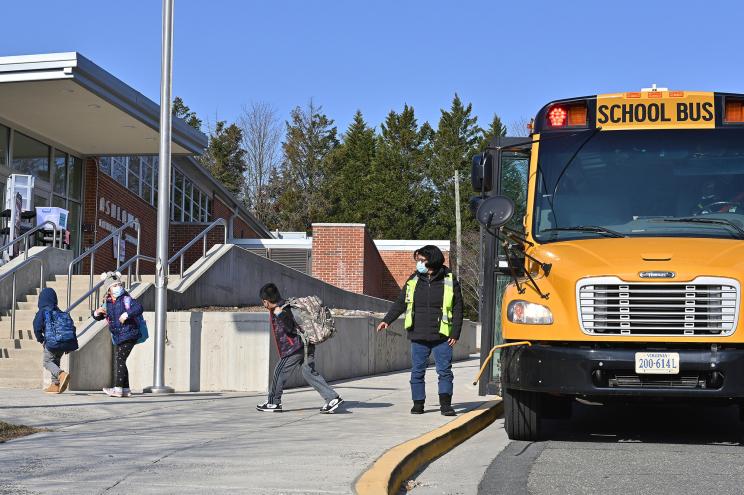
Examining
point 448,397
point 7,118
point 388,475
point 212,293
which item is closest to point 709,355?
point 388,475

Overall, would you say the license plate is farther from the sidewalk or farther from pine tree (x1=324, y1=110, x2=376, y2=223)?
pine tree (x1=324, y1=110, x2=376, y2=223)

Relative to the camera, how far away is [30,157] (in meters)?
23.5

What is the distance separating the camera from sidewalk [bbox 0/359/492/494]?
21.0 feet

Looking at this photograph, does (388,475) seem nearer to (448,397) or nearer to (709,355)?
(709,355)

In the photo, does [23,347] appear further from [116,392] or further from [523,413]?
[523,413]

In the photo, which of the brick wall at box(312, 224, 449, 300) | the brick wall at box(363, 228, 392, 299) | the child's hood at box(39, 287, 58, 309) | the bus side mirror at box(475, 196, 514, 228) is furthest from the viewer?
the brick wall at box(363, 228, 392, 299)

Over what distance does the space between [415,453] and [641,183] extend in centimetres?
321

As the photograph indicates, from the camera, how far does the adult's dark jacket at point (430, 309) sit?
421 inches

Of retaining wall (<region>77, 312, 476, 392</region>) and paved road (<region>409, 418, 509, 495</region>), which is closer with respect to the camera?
paved road (<region>409, 418, 509, 495</region>)

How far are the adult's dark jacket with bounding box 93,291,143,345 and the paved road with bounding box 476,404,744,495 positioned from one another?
5.60 m

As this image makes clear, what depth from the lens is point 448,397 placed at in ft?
35.5

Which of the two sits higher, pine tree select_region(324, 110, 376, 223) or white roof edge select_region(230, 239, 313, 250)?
pine tree select_region(324, 110, 376, 223)

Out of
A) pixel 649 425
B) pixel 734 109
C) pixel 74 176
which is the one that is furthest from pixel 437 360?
→ pixel 74 176

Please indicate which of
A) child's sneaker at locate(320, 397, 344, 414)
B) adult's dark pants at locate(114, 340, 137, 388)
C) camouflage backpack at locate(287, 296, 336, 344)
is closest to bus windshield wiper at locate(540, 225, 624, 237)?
camouflage backpack at locate(287, 296, 336, 344)
